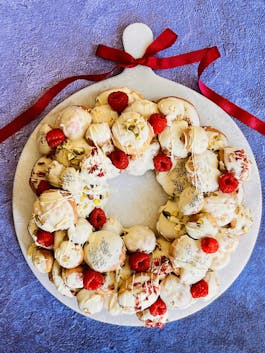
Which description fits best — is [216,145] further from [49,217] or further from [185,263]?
[49,217]

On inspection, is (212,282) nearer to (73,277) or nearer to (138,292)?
(138,292)

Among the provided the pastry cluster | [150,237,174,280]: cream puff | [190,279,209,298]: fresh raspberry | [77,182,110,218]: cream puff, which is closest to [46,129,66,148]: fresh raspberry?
the pastry cluster

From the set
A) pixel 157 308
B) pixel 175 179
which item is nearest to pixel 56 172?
pixel 175 179

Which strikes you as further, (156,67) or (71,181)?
(156,67)

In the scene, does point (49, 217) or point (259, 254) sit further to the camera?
point (259, 254)

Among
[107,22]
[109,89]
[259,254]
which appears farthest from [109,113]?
[259,254]

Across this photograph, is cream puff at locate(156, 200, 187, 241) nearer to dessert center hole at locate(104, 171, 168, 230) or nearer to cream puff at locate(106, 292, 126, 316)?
dessert center hole at locate(104, 171, 168, 230)
